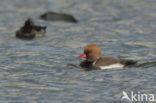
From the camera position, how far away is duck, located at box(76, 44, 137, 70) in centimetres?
1204

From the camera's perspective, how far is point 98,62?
12.2 m

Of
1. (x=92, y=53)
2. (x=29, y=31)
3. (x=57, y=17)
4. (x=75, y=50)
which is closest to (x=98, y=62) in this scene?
(x=92, y=53)

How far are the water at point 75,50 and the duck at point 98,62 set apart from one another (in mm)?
202

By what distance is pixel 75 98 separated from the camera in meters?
9.64

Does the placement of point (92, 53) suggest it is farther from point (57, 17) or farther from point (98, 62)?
point (57, 17)

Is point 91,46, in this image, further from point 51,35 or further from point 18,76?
point 51,35

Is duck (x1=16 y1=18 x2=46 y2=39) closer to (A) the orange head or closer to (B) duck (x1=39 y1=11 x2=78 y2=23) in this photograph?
(B) duck (x1=39 y1=11 x2=78 y2=23)

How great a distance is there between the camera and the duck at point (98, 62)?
474 inches

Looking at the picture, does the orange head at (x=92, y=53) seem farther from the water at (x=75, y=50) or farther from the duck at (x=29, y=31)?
the duck at (x=29, y=31)

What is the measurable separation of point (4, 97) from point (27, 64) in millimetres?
2843

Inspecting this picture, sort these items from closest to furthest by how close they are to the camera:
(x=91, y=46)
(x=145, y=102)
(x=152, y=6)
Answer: (x=145, y=102) → (x=91, y=46) → (x=152, y=6)

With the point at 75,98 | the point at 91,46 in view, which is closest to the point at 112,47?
the point at 91,46

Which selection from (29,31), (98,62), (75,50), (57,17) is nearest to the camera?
(98,62)

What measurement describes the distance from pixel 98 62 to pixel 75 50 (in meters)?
2.41
